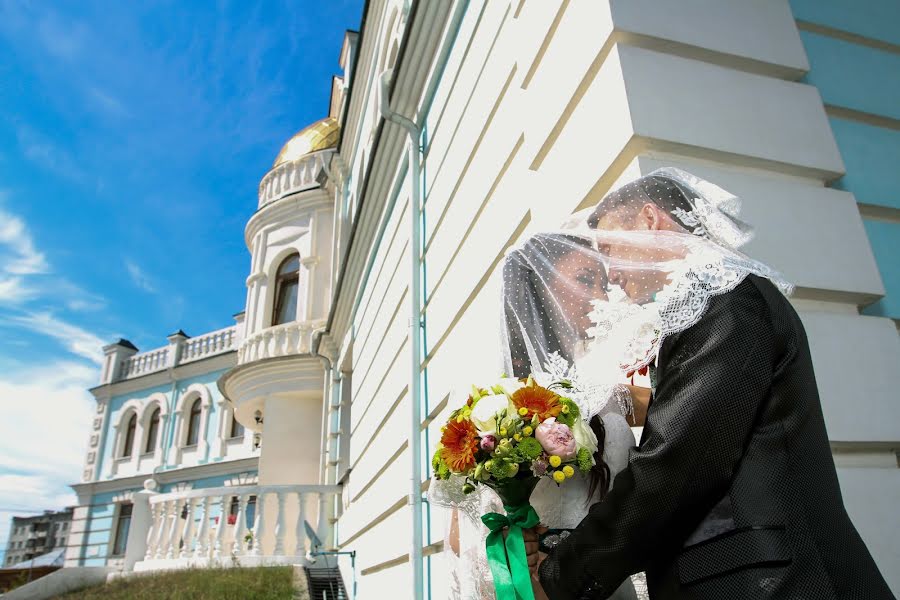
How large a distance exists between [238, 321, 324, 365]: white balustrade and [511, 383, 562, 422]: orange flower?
1107 cm

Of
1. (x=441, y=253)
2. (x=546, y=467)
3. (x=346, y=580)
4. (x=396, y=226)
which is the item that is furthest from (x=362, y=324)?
(x=546, y=467)

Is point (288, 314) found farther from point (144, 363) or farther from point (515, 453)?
point (144, 363)

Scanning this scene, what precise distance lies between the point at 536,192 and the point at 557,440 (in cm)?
165

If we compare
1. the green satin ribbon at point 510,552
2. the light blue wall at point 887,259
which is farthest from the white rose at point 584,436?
the light blue wall at point 887,259

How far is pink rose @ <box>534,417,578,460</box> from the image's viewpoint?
4.42ft

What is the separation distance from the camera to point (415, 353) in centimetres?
484

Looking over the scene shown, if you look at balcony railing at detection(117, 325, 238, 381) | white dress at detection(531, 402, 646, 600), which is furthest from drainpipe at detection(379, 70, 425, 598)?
balcony railing at detection(117, 325, 238, 381)

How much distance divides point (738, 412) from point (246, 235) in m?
14.5

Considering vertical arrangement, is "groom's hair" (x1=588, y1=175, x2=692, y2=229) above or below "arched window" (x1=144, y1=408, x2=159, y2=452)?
below

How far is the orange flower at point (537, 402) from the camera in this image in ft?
4.61

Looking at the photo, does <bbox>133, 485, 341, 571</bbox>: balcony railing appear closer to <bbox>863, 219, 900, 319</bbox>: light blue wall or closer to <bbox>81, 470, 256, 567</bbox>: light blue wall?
<bbox>863, 219, 900, 319</bbox>: light blue wall

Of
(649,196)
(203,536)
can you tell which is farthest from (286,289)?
(649,196)

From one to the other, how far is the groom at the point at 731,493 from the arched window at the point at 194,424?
25.0 metres

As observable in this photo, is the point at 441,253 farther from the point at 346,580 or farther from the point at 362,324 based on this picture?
the point at 346,580
